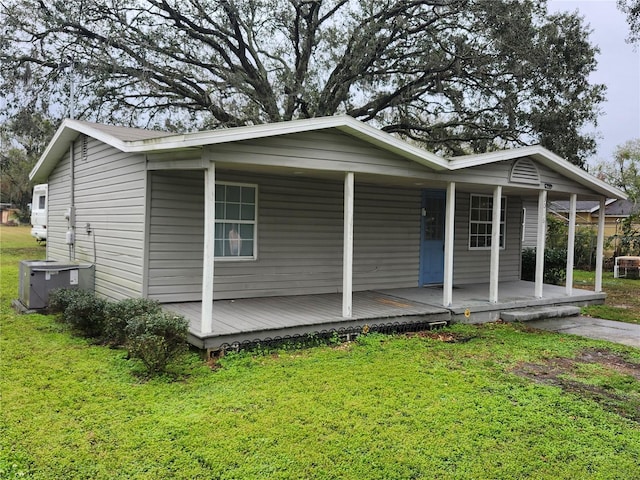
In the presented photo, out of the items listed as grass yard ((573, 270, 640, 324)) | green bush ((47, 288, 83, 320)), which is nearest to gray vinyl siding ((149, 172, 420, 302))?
green bush ((47, 288, 83, 320))

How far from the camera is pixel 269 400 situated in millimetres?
4316

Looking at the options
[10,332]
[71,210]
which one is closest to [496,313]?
[10,332]

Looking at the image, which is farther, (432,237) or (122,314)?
(432,237)

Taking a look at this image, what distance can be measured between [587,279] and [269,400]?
13.6 metres

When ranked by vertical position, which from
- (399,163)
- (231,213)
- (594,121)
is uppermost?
(594,121)

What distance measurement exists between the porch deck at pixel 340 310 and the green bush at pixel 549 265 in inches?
114

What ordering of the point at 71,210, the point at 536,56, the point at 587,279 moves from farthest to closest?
the point at 587,279, the point at 536,56, the point at 71,210

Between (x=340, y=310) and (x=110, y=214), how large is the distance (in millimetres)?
4204

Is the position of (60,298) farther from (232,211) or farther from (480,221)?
(480,221)

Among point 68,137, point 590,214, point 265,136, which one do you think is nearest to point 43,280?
point 68,137

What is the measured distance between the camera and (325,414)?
4.04 m

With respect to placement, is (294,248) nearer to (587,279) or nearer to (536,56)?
(536,56)

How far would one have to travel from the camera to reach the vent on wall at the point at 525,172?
8509mm

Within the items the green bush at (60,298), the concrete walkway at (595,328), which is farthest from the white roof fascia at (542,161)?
the green bush at (60,298)
